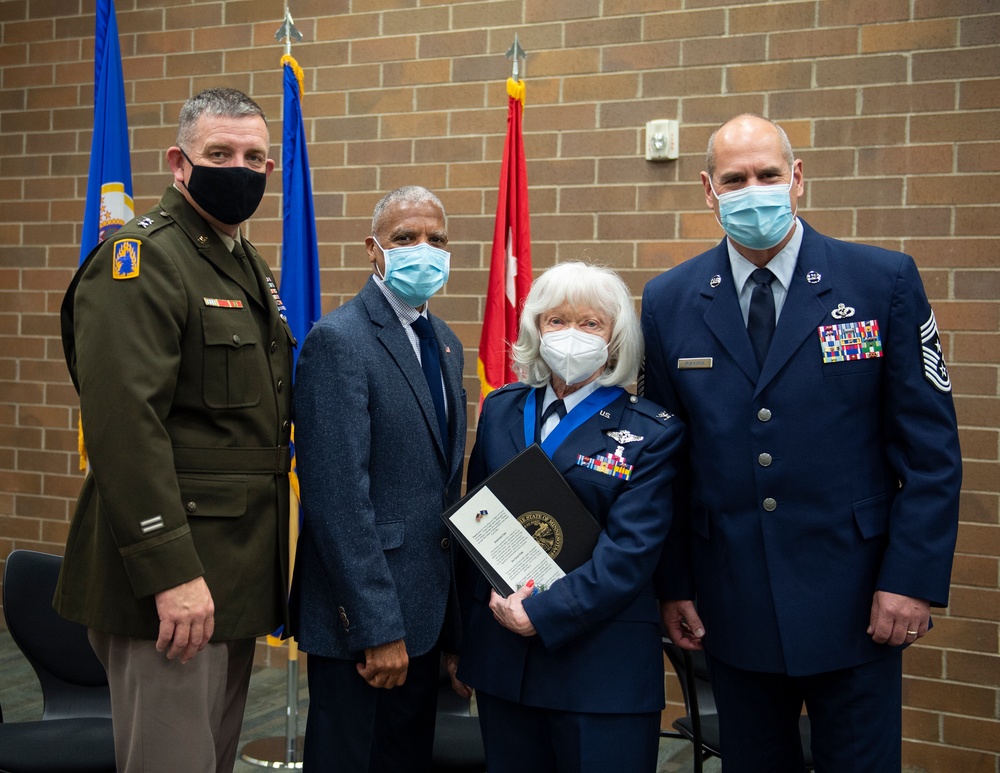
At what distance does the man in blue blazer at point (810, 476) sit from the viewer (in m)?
1.96

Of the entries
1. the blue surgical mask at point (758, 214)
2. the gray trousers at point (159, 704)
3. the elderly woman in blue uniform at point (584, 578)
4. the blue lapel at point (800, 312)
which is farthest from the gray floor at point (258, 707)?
the blue surgical mask at point (758, 214)

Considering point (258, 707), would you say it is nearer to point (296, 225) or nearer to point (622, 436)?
point (296, 225)

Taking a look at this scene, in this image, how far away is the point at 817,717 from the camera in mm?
2049

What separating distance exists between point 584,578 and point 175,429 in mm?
869

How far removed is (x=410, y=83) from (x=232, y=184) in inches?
96.0

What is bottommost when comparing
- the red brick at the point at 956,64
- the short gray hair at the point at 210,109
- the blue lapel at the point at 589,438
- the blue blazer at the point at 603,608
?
the blue blazer at the point at 603,608

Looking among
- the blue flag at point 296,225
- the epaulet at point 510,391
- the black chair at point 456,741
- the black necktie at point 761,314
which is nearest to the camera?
the black necktie at point 761,314

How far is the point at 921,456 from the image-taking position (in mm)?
1944

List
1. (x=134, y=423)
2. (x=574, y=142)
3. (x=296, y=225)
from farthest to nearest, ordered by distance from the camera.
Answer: (x=574, y=142) < (x=296, y=225) < (x=134, y=423)

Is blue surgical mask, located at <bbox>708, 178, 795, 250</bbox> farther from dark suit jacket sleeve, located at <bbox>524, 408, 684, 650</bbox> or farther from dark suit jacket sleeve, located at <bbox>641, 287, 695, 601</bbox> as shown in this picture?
dark suit jacket sleeve, located at <bbox>524, 408, 684, 650</bbox>

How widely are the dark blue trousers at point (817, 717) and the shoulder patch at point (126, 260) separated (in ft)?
4.77

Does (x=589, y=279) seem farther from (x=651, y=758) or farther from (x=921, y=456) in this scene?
(x=651, y=758)

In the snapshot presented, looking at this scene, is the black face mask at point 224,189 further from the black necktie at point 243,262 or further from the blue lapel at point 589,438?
the blue lapel at point 589,438

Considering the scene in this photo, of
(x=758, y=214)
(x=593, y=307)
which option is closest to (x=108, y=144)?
(x=593, y=307)
